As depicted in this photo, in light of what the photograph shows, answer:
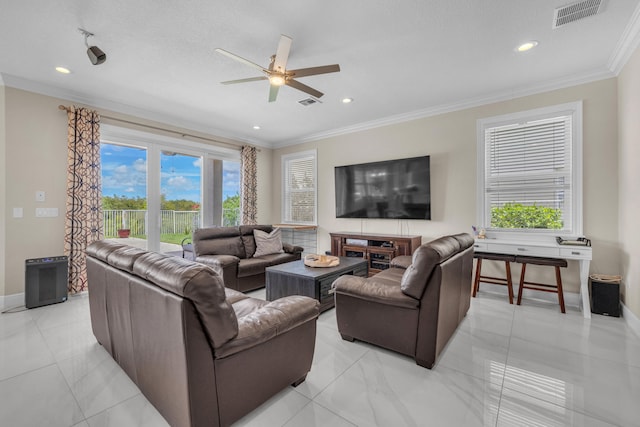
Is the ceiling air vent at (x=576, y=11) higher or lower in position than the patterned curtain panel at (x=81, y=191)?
higher

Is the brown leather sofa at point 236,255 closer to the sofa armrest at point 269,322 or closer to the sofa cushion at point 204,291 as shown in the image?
the sofa armrest at point 269,322

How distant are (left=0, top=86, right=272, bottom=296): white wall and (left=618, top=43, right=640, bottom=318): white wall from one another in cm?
654

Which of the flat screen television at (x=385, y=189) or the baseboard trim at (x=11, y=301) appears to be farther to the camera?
the flat screen television at (x=385, y=189)

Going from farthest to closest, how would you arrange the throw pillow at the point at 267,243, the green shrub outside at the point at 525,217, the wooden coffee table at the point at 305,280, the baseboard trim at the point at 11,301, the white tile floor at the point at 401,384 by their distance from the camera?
the throw pillow at the point at 267,243, the green shrub outside at the point at 525,217, the baseboard trim at the point at 11,301, the wooden coffee table at the point at 305,280, the white tile floor at the point at 401,384

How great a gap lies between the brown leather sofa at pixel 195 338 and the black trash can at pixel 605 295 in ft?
10.9

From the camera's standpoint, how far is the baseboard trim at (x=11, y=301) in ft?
11.1

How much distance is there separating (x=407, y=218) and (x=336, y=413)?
3.48 meters

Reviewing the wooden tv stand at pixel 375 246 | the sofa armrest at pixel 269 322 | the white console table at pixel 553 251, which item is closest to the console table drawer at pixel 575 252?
the white console table at pixel 553 251

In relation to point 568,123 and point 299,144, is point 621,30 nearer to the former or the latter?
point 568,123

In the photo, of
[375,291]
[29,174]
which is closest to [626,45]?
[375,291]

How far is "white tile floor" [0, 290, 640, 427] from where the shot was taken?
162cm

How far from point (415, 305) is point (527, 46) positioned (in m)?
2.74

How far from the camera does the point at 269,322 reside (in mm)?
1629

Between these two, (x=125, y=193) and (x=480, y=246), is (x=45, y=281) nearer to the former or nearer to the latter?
(x=125, y=193)
